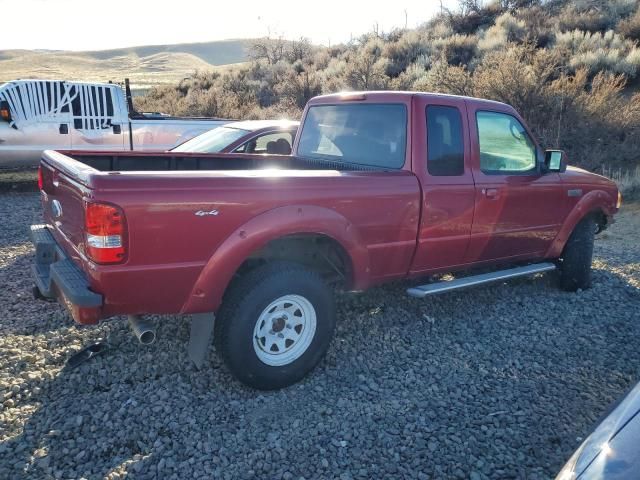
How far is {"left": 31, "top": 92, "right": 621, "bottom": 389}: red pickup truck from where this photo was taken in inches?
121

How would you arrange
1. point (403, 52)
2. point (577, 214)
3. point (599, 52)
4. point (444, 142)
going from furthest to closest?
1. point (403, 52)
2. point (599, 52)
3. point (577, 214)
4. point (444, 142)

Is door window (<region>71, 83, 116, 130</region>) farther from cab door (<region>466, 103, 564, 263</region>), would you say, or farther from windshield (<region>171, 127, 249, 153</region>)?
cab door (<region>466, 103, 564, 263</region>)

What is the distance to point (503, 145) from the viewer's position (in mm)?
4969

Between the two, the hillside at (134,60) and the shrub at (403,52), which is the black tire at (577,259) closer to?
Answer: the shrub at (403,52)

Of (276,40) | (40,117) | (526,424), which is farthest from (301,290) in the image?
(276,40)

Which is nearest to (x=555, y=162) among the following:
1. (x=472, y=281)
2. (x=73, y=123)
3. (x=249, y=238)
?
(x=472, y=281)

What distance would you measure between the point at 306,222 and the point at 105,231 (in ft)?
4.03

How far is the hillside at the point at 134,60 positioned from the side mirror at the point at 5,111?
2444 inches

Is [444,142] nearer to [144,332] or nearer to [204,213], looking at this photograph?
[204,213]

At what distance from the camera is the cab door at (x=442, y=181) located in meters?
4.23

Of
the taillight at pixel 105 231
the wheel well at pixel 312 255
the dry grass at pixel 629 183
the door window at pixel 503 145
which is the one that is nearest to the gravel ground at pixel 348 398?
the wheel well at pixel 312 255

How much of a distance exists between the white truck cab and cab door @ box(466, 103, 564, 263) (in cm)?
706

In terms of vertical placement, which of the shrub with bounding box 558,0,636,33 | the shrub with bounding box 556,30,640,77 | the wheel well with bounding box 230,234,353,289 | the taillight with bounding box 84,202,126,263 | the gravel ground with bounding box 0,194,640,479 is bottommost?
the gravel ground with bounding box 0,194,640,479

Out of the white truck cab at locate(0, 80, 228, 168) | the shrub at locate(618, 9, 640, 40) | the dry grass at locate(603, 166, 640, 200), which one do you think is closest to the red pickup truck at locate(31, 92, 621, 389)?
the dry grass at locate(603, 166, 640, 200)
